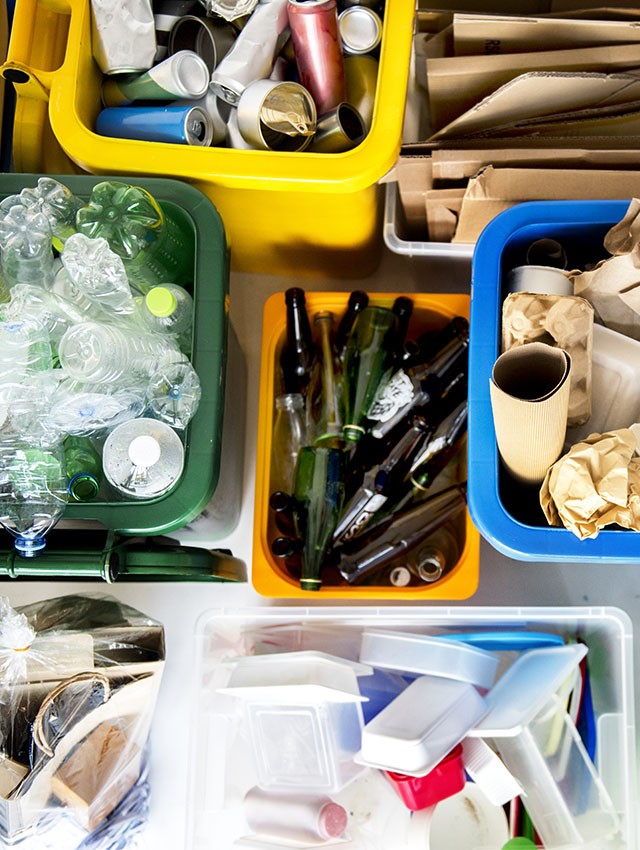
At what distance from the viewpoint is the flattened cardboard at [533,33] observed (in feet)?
2.71

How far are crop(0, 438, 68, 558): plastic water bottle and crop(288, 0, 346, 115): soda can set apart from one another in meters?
0.44

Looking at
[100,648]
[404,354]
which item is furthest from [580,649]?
[100,648]

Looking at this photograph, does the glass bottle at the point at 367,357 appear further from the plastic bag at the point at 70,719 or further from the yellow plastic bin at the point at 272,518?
the plastic bag at the point at 70,719

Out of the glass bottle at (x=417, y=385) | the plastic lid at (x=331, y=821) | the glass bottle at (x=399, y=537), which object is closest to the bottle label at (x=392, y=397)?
the glass bottle at (x=417, y=385)

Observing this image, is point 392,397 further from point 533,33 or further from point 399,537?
point 533,33

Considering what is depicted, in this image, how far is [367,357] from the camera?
992mm

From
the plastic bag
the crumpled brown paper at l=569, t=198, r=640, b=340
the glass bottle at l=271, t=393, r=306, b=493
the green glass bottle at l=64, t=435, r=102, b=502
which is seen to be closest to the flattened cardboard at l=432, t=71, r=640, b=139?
the crumpled brown paper at l=569, t=198, r=640, b=340

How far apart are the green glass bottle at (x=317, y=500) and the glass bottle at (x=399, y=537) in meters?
0.03

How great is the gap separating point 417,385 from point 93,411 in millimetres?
364

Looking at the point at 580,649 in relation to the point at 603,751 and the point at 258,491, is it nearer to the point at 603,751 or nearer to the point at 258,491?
the point at 603,751

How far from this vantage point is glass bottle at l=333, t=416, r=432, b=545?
960mm

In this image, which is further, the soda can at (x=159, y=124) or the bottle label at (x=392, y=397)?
the bottle label at (x=392, y=397)

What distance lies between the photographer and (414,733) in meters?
0.84

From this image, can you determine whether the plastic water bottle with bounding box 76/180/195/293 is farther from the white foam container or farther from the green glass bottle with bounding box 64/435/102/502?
the white foam container
